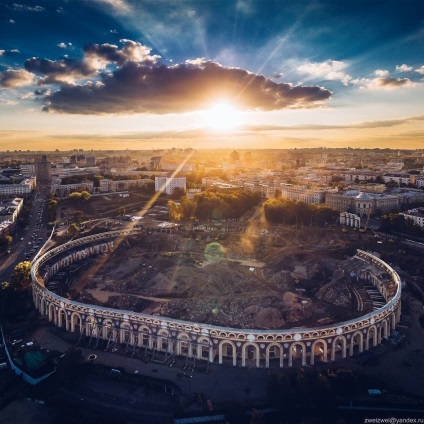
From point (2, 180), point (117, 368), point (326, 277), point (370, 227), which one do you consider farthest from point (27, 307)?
point (2, 180)

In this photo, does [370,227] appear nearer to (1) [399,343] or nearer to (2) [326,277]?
(2) [326,277]

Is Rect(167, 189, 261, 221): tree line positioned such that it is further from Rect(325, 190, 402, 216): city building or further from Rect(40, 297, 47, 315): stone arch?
Rect(40, 297, 47, 315): stone arch

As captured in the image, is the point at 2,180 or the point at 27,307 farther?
the point at 2,180

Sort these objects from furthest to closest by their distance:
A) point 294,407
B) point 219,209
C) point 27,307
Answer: point 219,209
point 27,307
point 294,407

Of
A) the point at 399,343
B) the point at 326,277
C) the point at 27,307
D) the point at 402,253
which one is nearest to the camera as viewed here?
the point at 399,343

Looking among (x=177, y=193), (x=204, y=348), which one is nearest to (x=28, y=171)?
(x=177, y=193)

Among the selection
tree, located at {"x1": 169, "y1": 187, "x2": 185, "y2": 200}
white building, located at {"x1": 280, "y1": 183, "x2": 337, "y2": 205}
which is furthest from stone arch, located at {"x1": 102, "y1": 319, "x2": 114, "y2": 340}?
tree, located at {"x1": 169, "y1": 187, "x2": 185, "y2": 200}

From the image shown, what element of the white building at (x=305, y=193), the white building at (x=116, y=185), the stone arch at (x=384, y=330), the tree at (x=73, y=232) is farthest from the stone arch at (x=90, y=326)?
the white building at (x=116, y=185)
